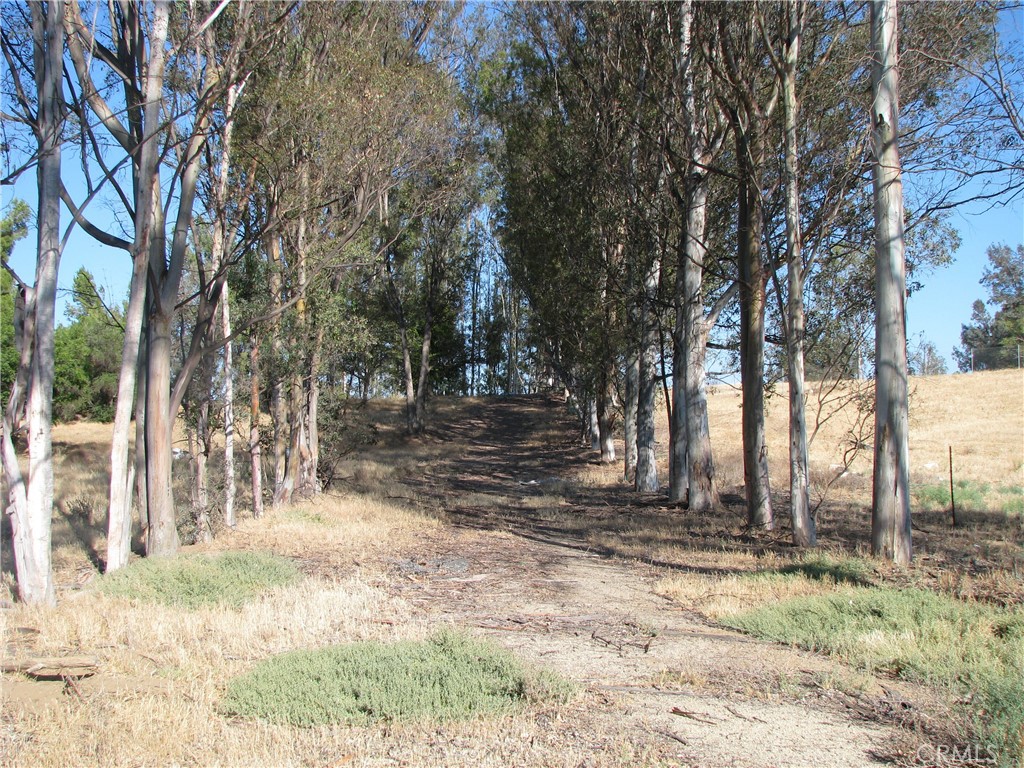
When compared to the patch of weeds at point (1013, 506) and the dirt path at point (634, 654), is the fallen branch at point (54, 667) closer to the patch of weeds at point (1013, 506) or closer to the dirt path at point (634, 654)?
the dirt path at point (634, 654)

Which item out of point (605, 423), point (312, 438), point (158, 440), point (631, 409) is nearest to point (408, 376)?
point (605, 423)

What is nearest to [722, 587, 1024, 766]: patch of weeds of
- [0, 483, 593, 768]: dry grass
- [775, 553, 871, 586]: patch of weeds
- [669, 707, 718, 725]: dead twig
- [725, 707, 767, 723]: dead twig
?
[775, 553, 871, 586]: patch of weeds

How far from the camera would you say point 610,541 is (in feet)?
43.6

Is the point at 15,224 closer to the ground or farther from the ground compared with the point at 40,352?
farther from the ground

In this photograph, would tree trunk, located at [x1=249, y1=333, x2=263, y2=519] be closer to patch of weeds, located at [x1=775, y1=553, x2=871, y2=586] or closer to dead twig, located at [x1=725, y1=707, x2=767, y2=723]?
patch of weeds, located at [x1=775, y1=553, x2=871, y2=586]

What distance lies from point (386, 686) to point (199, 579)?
468 cm

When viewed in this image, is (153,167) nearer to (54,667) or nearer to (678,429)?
(54,667)

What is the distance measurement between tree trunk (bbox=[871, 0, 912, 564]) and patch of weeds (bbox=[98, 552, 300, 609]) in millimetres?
7630

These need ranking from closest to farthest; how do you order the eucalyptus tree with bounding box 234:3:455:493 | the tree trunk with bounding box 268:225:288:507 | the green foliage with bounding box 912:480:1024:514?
1. the eucalyptus tree with bounding box 234:3:455:493
2. the green foliage with bounding box 912:480:1024:514
3. the tree trunk with bounding box 268:225:288:507

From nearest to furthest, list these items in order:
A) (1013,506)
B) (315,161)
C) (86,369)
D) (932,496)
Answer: (315,161)
(1013,506)
(932,496)
(86,369)

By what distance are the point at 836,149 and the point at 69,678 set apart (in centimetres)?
1289

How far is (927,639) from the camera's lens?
6656 millimetres

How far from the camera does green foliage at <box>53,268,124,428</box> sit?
37625mm

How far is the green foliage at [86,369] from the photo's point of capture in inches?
1481
